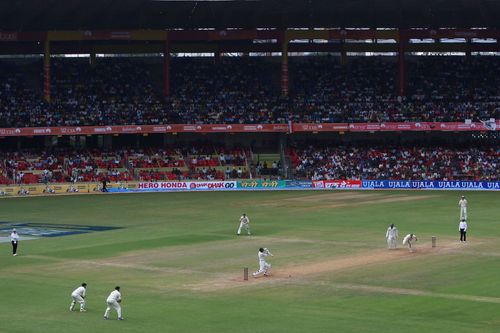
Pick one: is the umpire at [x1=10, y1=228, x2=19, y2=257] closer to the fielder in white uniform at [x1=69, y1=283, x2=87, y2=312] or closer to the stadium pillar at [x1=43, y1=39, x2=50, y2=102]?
the fielder in white uniform at [x1=69, y1=283, x2=87, y2=312]

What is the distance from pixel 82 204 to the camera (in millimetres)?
69438

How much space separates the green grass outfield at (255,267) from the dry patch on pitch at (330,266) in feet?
0.15

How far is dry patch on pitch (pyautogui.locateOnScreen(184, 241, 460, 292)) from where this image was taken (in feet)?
115

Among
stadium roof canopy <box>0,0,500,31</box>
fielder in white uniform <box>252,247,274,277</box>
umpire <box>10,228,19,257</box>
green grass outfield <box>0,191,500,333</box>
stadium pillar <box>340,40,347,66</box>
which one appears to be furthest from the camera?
stadium pillar <box>340,40,347,66</box>

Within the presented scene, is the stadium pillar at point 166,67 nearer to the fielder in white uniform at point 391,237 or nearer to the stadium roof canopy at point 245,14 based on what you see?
the stadium roof canopy at point 245,14

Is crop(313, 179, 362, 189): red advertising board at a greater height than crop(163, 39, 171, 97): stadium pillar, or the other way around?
crop(163, 39, 171, 97): stadium pillar

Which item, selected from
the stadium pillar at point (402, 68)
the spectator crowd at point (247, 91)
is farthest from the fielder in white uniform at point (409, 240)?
the stadium pillar at point (402, 68)

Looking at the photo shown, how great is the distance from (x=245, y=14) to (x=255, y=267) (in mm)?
52655

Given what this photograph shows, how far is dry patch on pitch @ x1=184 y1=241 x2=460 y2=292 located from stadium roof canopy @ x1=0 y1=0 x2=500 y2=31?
4465 centimetres

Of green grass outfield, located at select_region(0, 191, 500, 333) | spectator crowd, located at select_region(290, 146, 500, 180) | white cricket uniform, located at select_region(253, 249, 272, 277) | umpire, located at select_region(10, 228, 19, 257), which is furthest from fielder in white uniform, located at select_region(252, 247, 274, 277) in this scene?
spectator crowd, located at select_region(290, 146, 500, 180)

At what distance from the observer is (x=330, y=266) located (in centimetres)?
3872

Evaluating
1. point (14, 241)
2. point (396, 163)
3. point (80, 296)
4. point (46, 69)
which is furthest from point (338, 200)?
point (80, 296)

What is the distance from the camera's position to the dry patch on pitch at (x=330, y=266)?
115ft

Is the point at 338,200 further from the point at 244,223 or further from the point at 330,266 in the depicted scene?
the point at 330,266
